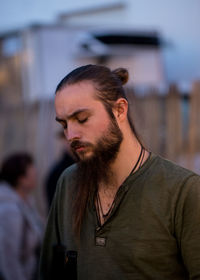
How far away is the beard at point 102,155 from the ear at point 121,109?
0.17 feet

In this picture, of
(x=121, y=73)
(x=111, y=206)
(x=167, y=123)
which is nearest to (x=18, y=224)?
(x=111, y=206)

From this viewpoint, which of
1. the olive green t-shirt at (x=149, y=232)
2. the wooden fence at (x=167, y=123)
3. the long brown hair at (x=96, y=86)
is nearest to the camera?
the olive green t-shirt at (x=149, y=232)

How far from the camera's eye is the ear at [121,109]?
6.24 ft

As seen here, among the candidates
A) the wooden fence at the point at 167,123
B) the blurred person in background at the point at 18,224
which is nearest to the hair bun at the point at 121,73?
the blurred person in background at the point at 18,224

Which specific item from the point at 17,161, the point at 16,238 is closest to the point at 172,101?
the point at 17,161

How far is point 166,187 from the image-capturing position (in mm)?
1791

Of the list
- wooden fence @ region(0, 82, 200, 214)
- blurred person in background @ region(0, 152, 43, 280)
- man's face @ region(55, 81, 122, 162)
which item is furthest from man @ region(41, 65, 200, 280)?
wooden fence @ region(0, 82, 200, 214)

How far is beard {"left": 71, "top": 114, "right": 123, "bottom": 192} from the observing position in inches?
71.7

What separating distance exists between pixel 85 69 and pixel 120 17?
824cm

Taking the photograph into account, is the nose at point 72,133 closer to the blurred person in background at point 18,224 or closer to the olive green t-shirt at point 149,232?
the olive green t-shirt at point 149,232

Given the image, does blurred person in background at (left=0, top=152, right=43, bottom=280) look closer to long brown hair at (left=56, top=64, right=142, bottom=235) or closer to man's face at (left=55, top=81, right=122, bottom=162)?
long brown hair at (left=56, top=64, right=142, bottom=235)

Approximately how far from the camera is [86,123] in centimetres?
181

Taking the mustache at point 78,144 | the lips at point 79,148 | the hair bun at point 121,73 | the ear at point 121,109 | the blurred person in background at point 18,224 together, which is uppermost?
the hair bun at point 121,73

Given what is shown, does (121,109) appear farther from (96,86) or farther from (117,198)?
(117,198)
